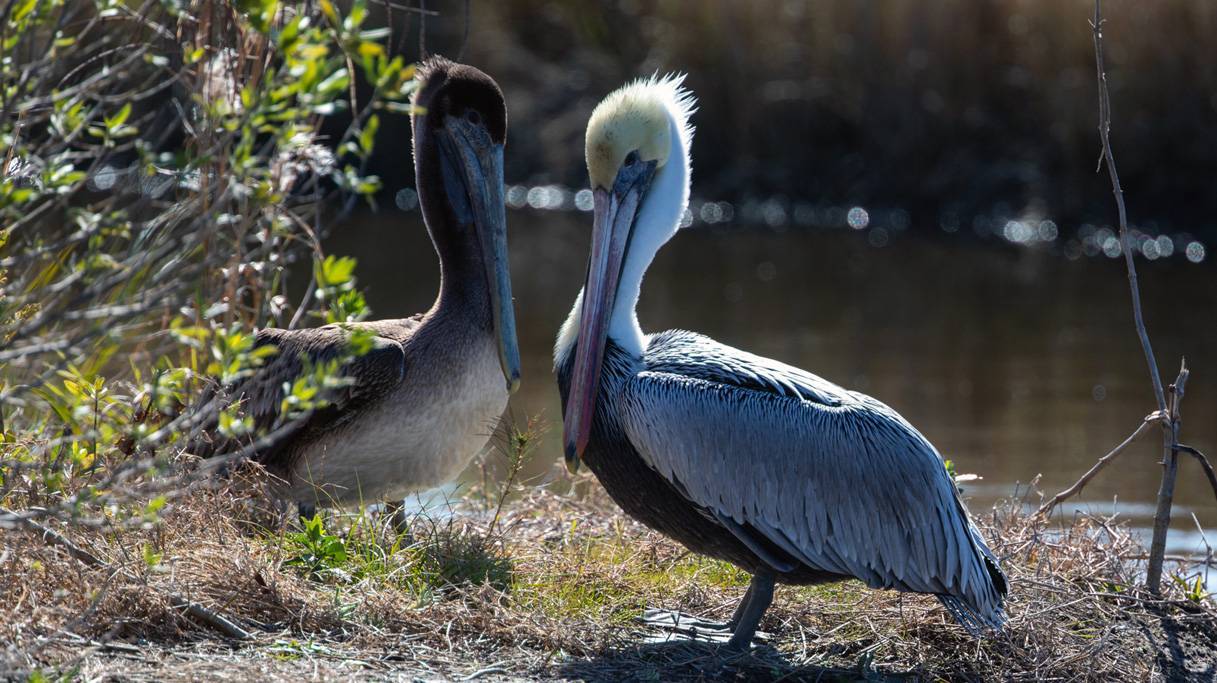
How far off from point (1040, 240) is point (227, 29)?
12211 millimetres

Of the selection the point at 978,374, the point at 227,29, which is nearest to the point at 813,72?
the point at 978,374

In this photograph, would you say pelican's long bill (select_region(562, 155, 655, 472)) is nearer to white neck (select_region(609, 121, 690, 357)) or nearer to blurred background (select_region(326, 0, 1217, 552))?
white neck (select_region(609, 121, 690, 357))

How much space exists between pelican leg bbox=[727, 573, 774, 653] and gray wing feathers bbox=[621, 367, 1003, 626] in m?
0.12

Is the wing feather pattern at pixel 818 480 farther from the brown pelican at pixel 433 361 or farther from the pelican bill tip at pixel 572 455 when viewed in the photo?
the brown pelican at pixel 433 361

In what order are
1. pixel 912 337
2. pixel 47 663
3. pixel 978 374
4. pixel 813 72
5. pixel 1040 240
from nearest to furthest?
1. pixel 47 663
2. pixel 978 374
3. pixel 912 337
4. pixel 1040 240
5. pixel 813 72

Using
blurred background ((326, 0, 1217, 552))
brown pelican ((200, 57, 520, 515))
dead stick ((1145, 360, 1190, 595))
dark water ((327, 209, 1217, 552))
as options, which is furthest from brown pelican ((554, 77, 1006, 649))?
blurred background ((326, 0, 1217, 552))

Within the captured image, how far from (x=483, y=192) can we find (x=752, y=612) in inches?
75.5

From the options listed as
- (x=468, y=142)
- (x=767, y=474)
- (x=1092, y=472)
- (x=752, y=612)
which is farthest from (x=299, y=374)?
(x=1092, y=472)

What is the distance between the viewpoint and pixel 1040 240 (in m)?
16.1

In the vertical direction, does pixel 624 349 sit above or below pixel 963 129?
below

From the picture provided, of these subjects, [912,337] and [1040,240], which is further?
[1040,240]

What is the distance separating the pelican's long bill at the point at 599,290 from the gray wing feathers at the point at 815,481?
13 centimetres

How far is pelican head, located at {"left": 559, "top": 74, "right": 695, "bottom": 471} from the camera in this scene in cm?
462

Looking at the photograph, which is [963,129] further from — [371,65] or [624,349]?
[371,65]
